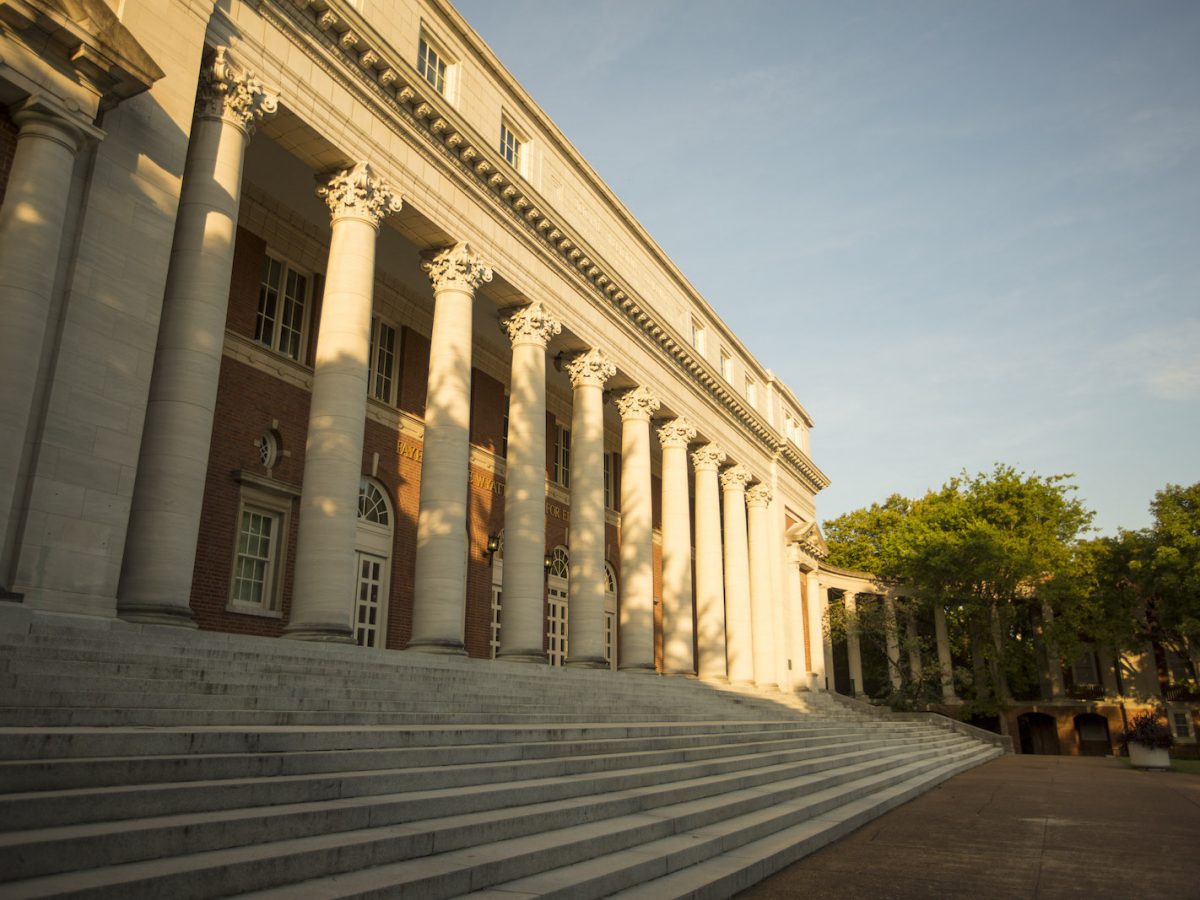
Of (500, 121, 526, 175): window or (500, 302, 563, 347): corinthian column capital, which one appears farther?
(500, 121, 526, 175): window

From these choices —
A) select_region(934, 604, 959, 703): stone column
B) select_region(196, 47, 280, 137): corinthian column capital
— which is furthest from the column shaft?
select_region(934, 604, 959, 703): stone column

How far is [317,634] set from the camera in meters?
14.2

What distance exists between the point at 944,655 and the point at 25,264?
159ft

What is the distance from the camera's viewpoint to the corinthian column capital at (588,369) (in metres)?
24.5

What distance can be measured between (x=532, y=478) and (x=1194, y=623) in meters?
37.2

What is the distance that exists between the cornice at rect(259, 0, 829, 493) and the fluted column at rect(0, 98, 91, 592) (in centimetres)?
550

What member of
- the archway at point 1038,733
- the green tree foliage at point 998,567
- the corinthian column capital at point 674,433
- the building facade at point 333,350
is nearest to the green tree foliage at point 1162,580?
the green tree foliage at point 998,567

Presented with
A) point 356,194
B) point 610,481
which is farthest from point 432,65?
point 610,481

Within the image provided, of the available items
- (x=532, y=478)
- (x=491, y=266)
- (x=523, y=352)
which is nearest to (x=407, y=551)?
(x=532, y=478)

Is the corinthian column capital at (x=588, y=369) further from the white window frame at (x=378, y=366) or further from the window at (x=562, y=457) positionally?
the window at (x=562, y=457)

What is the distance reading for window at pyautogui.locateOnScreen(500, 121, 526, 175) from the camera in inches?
895

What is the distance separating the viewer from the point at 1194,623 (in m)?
40.9

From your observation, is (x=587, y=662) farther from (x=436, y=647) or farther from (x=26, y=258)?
(x=26, y=258)

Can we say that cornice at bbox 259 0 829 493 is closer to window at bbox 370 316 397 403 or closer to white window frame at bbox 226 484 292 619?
window at bbox 370 316 397 403
